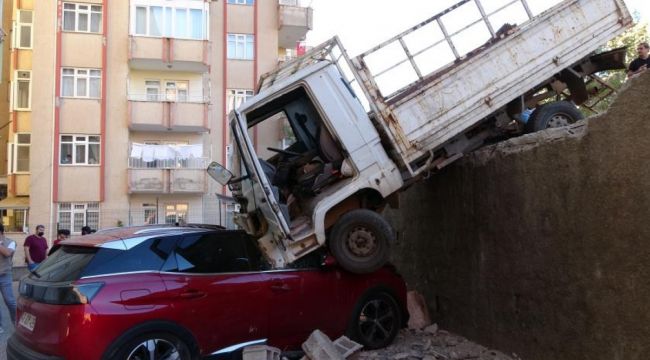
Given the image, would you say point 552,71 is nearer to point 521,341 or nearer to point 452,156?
point 452,156

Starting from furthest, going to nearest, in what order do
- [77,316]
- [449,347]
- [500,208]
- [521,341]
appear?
[449,347], [500,208], [521,341], [77,316]

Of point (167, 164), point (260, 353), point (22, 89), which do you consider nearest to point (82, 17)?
point (22, 89)

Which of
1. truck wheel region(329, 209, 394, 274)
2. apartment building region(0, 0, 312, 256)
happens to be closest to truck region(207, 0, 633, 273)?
truck wheel region(329, 209, 394, 274)

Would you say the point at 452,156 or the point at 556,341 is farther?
the point at 452,156

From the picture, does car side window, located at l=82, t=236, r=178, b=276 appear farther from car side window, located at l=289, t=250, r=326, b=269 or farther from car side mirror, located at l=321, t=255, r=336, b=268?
car side mirror, located at l=321, t=255, r=336, b=268

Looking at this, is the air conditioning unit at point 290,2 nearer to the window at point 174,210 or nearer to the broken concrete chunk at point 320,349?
the window at point 174,210

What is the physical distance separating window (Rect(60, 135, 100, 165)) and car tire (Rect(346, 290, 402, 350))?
2144cm

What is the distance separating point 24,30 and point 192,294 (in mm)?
26255

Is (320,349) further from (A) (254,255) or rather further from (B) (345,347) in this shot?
(A) (254,255)

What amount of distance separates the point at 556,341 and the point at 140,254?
3.96m

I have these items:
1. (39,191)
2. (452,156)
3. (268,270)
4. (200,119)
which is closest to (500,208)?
(452,156)

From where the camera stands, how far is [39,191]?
2480cm

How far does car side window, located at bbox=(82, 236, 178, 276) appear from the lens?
17.4 ft

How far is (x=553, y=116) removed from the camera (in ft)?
25.1
